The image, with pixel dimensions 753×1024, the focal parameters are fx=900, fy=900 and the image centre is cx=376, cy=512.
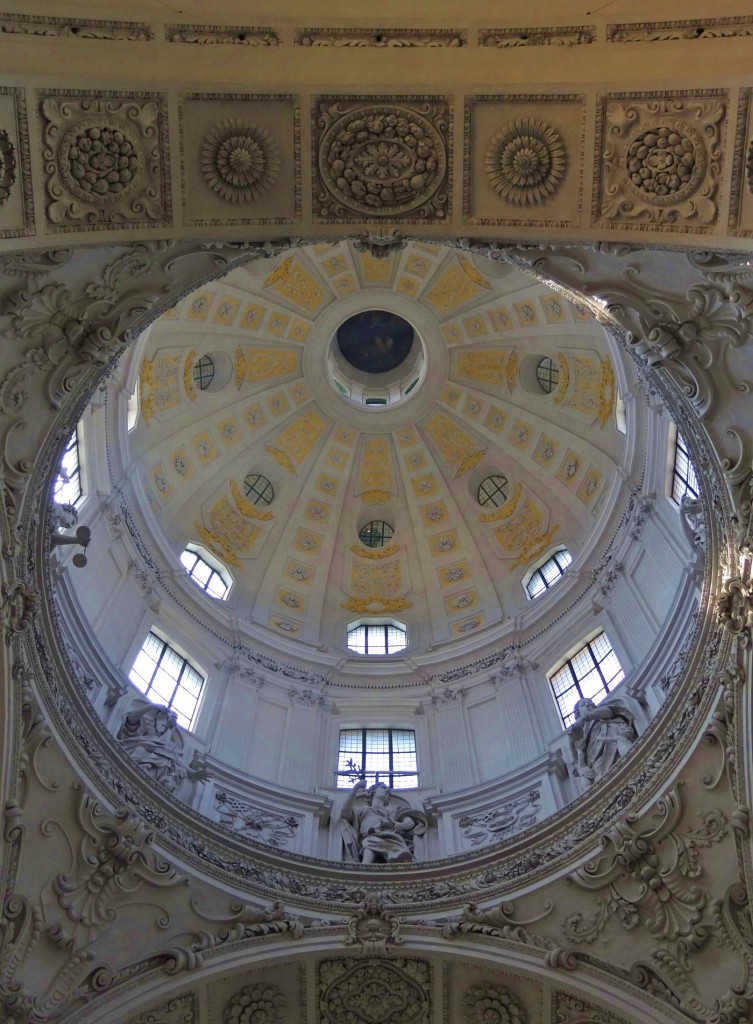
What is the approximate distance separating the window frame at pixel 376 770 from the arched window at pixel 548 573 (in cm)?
609

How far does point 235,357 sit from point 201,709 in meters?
13.7

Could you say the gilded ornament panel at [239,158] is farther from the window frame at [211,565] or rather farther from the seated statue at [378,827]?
the window frame at [211,565]

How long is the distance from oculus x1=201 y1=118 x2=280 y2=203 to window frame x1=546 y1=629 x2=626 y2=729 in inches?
558

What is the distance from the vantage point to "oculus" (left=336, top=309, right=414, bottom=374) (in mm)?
34812

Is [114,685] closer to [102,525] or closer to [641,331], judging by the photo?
[102,525]

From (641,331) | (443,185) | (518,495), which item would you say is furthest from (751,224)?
(518,495)

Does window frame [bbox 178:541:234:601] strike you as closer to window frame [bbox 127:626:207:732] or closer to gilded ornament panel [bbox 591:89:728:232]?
window frame [bbox 127:626:207:732]

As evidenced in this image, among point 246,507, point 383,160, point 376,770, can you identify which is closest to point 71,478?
point 376,770

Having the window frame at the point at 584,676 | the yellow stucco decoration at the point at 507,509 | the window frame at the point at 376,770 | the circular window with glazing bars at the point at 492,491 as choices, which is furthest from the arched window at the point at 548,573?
the window frame at the point at 376,770

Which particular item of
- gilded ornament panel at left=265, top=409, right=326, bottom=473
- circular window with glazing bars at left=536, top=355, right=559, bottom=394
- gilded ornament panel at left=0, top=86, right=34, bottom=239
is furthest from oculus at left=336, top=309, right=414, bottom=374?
gilded ornament panel at left=0, top=86, right=34, bottom=239

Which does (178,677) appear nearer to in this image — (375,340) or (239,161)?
(239,161)

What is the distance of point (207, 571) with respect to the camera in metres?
28.1

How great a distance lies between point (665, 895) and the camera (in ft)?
51.1

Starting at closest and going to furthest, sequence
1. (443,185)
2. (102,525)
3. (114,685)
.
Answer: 1. (443,185)
2. (114,685)
3. (102,525)
